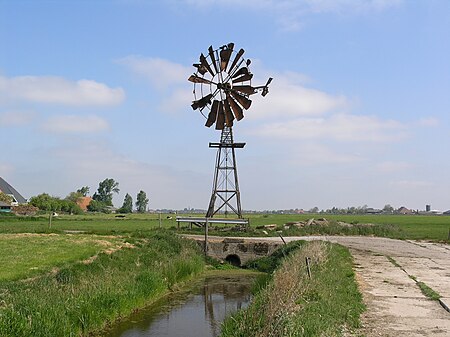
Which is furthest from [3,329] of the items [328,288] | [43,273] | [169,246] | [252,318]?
[169,246]

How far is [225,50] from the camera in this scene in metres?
36.6

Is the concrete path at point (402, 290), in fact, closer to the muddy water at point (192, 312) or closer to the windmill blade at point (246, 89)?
the muddy water at point (192, 312)

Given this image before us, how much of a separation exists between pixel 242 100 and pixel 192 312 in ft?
68.9

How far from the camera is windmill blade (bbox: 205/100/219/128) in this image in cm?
3678

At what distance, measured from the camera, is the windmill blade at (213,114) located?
36781 mm

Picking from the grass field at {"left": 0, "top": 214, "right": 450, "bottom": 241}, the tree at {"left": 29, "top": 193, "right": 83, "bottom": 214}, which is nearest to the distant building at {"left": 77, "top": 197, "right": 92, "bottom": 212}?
the tree at {"left": 29, "top": 193, "right": 83, "bottom": 214}

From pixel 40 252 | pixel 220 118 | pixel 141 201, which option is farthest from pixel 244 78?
pixel 141 201

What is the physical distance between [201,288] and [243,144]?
1817 cm

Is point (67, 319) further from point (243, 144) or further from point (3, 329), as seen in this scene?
point (243, 144)

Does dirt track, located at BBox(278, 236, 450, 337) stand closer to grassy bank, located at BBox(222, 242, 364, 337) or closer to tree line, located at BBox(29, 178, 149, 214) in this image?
grassy bank, located at BBox(222, 242, 364, 337)

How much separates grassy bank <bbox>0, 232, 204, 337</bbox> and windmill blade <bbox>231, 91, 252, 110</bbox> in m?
13.8

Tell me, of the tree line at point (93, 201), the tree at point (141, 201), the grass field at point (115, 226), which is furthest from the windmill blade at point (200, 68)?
the tree at point (141, 201)

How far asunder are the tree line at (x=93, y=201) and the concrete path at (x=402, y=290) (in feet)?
282

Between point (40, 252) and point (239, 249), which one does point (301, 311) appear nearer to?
point (40, 252)
